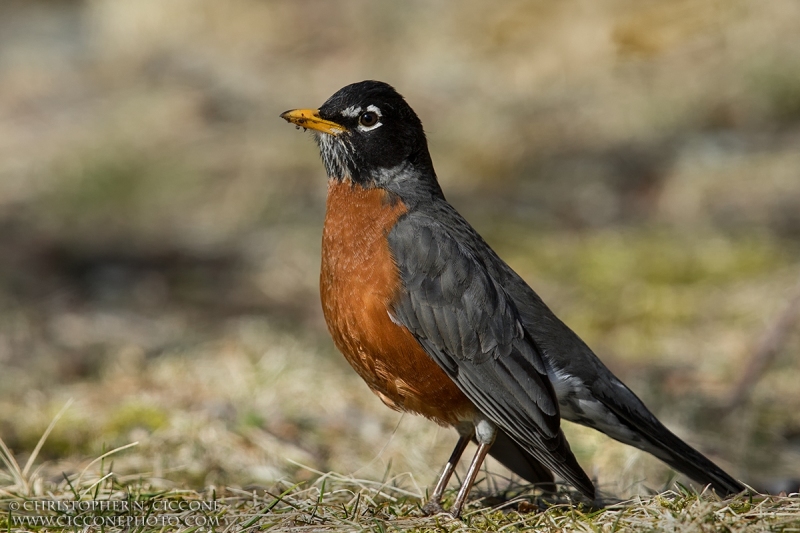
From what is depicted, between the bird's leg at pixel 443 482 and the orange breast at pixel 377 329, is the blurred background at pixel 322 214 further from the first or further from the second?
the orange breast at pixel 377 329

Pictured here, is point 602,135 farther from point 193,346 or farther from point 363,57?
point 193,346

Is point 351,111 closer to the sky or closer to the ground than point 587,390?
closer to the sky

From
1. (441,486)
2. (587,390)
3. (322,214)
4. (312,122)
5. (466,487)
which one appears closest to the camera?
(466,487)

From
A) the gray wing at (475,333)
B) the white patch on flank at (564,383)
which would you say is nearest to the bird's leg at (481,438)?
the gray wing at (475,333)

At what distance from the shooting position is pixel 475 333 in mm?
→ 4023

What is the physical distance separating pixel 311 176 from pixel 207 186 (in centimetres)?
131

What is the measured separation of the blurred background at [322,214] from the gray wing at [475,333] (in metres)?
0.65

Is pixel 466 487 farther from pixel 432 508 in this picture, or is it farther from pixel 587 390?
pixel 587 390

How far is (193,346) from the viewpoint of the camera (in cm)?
696

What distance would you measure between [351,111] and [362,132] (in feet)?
0.39

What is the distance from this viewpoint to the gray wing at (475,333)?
3.84 meters

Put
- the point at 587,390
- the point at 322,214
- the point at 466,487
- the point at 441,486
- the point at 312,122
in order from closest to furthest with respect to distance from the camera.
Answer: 1. the point at 466,487
2. the point at 441,486
3. the point at 587,390
4. the point at 312,122
5. the point at 322,214

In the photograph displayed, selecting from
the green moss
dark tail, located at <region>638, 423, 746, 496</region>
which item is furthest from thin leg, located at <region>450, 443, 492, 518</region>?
the green moss

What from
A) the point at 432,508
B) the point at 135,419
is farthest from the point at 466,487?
the point at 135,419
